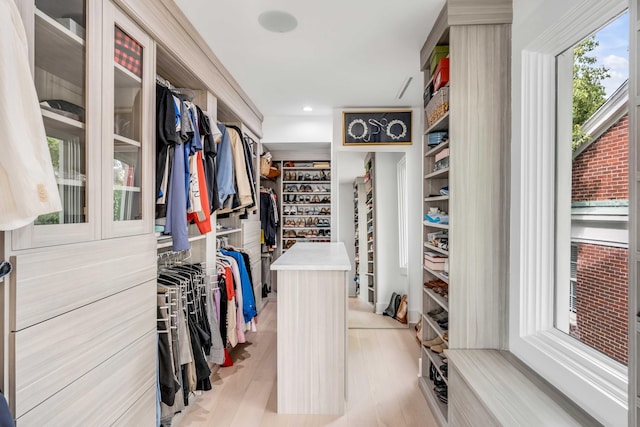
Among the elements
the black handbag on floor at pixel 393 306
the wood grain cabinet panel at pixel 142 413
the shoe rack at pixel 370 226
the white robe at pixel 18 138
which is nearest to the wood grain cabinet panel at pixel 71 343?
the wood grain cabinet panel at pixel 142 413

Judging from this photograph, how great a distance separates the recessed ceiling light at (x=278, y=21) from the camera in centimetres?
202

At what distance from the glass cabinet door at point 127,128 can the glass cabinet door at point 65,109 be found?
4.0 inches

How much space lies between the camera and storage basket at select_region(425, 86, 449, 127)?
6.57 ft

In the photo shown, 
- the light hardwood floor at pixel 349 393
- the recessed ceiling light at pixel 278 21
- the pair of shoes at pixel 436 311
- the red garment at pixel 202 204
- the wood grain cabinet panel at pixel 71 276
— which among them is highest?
the recessed ceiling light at pixel 278 21

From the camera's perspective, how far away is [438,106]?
210 cm

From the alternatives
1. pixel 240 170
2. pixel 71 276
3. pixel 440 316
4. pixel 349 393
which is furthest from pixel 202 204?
pixel 440 316

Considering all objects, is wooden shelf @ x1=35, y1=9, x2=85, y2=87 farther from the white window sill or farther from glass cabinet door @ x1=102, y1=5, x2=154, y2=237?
the white window sill

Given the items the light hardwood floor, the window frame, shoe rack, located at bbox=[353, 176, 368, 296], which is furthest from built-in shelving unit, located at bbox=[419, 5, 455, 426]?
shoe rack, located at bbox=[353, 176, 368, 296]

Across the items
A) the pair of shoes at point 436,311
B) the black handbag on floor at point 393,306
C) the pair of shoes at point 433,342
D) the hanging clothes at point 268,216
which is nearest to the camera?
the pair of shoes at point 433,342

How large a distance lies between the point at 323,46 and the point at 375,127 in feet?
5.21

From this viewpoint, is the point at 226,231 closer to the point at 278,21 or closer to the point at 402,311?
the point at 278,21

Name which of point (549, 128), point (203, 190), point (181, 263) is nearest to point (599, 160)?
point (549, 128)

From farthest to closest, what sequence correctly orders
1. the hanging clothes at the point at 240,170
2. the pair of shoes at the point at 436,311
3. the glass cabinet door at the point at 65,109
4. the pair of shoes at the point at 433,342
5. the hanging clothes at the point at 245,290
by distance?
the hanging clothes at the point at 245,290 → the hanging clothes at the point at 240,170 → the pair of shoes at the point at 436,311 → the pair of shoes at the point at 433,342 → the glass cabinet door at the point at 65,109

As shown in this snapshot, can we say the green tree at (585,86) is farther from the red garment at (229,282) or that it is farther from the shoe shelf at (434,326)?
the red garment at (229,282)
